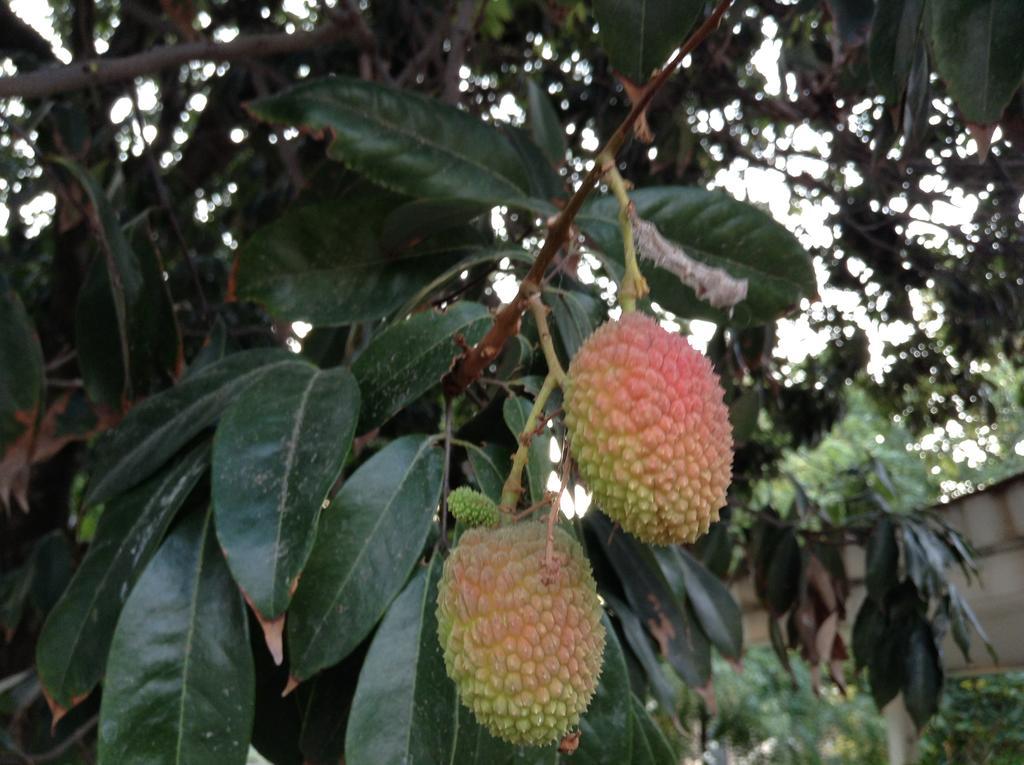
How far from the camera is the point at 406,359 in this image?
77 centimetres

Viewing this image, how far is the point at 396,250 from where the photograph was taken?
0.92 metres

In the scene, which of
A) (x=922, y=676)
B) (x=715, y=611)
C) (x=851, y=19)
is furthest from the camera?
(x=922, y=676)

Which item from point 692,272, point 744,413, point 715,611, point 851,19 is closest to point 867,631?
point 744,413

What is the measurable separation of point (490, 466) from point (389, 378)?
11cm

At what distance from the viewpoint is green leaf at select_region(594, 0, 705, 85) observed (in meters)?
0.66

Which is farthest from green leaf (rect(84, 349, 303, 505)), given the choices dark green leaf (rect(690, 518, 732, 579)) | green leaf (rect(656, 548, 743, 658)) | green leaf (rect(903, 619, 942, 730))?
green leaf (rect(903, 619, 942, 730))

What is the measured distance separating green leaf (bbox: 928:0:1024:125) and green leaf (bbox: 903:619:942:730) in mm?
1456

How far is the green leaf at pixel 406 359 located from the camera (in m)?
0.76

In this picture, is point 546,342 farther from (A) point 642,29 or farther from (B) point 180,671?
(B) point 180,671

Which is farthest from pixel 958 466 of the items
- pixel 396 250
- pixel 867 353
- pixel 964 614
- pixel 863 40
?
pixel 396 250

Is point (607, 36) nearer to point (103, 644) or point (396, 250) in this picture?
point (396, 250)

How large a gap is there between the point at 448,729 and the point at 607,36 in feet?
1.69

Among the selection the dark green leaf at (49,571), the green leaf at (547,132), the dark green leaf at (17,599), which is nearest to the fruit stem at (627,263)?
the green leaf at (547,132)

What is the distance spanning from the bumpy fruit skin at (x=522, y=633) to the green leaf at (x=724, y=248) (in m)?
0.35
